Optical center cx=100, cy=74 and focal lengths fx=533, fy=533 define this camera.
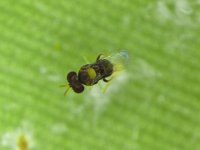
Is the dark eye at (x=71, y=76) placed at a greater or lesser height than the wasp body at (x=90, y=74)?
greater

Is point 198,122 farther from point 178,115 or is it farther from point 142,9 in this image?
point 142,9

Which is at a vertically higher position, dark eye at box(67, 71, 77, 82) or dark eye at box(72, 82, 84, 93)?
dark eye at box(67, 71, 77, 82)

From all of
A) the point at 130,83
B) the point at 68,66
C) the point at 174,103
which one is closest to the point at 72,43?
the point at 68,66

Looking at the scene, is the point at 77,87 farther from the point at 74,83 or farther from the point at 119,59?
the point at 119,59

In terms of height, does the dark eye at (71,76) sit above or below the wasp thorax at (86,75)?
above

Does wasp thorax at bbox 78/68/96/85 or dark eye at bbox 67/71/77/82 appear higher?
dark eye at bbox 67/71/77/82

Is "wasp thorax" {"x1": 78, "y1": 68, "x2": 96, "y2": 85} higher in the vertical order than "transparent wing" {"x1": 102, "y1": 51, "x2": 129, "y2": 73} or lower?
lower

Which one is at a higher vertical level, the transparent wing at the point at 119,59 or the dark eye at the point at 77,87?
the transparent wing at the point at 119,59

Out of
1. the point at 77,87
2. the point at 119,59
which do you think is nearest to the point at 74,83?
the point at 77,87
